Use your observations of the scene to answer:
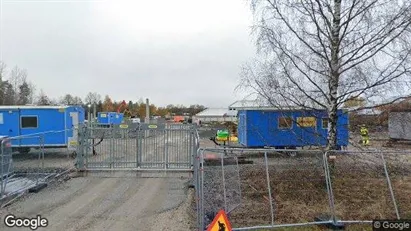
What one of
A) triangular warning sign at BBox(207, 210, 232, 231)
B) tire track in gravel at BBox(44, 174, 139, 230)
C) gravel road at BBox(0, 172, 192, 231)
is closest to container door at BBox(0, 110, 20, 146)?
gravel road at BBox(0, 172, 192, 231)

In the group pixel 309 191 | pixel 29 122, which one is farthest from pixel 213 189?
pixel 29 122

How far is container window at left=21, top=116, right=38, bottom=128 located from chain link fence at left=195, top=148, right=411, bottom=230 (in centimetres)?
1310

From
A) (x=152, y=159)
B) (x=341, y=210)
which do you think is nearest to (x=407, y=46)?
(x=341, y=210)

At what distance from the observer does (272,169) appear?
38.2ft

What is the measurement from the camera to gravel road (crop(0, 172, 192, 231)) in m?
7.98

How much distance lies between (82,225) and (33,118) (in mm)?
14165

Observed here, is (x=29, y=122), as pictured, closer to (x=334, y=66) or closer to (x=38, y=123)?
(x=38, y=123)

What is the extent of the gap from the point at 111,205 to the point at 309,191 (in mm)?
5353

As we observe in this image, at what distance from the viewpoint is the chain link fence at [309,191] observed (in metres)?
8.20

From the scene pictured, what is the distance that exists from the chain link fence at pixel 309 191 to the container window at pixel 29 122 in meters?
13.1

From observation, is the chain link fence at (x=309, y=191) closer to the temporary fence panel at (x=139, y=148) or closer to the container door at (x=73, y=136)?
the temporary fence panel at (x=139, y=148)

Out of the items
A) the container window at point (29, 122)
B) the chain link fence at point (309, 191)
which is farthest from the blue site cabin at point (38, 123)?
the chain link fence at point (309, 191)

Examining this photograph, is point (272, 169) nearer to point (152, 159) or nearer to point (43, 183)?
point (152, 159)

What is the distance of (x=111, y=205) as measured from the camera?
9.50 m
